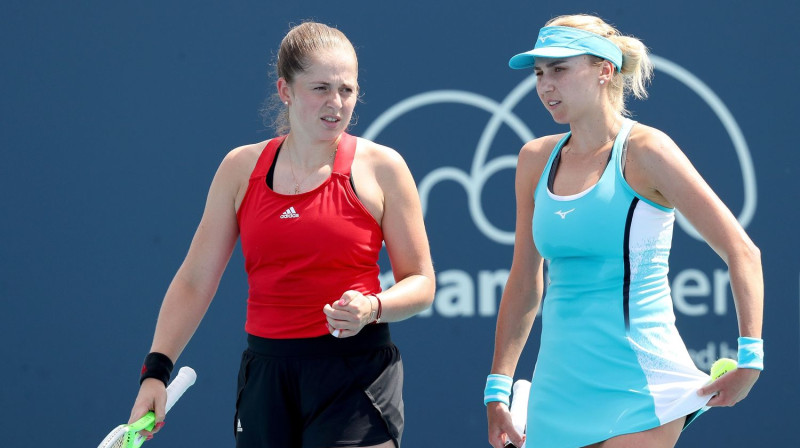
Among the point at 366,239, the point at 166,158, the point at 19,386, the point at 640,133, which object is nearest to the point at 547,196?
the point at 640,133

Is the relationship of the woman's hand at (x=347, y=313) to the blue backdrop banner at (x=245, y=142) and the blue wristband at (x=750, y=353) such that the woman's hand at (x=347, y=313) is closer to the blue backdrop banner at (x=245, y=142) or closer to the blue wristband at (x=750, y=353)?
the blue wristband at (x=750, y=353)

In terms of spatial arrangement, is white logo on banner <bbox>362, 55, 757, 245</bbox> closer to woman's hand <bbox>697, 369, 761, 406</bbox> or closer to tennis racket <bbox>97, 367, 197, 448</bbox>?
tennis racket <bbox>97, 367, 197, 448</bbox>

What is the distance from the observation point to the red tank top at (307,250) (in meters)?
2.70

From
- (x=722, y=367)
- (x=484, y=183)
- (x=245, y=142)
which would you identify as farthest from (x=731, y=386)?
(x=245, y=142)

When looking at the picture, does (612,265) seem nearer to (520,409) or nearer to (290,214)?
(520,409)

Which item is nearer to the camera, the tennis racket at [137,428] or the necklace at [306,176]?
the tennis racket at [137,428]

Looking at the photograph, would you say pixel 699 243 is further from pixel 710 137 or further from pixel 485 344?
pixel 485 344

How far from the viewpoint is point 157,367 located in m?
2.79

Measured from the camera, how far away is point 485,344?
15.7 ft

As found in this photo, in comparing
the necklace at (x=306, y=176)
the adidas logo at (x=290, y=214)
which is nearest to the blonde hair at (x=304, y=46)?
the necklace at (x=306, y=176)

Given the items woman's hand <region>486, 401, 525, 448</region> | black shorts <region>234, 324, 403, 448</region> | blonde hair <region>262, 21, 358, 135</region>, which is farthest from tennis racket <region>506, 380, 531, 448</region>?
blonde hair <region>262, 21, 358, 135</region>

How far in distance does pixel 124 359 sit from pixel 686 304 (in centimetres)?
249

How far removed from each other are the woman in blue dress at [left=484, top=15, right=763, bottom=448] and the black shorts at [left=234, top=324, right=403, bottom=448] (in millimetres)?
403

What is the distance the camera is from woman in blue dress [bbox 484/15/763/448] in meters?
2.54
